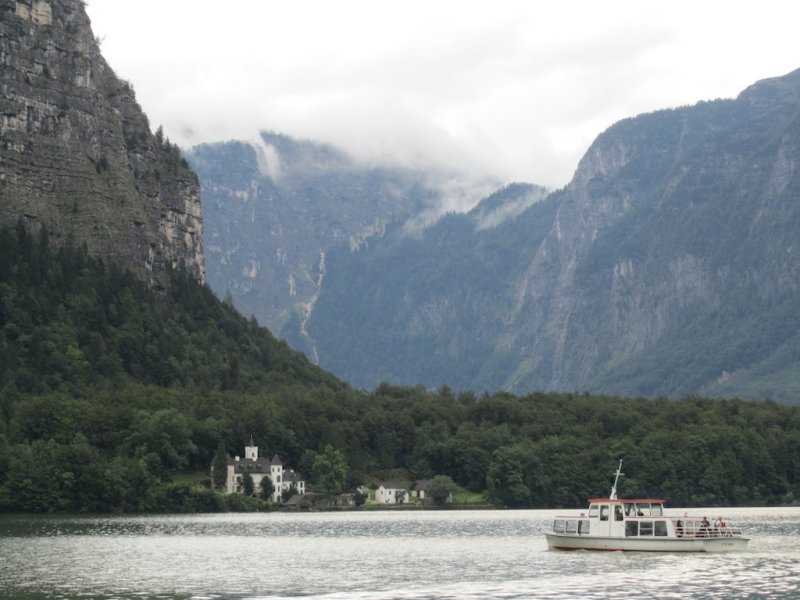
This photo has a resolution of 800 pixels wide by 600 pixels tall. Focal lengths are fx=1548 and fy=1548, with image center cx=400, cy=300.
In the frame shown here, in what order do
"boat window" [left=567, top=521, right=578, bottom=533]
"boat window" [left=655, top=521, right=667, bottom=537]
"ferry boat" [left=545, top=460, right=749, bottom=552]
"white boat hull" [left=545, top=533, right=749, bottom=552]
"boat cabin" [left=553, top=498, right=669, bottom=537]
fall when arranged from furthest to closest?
1. "boat window" [left=567, top=521, right=578, bottom=533]
2. "boat cabin" [left=553, top=498, right=669, bottom=537]
3. "boat window" [left=655, top=521, right=667, bottom=537]
4. "ferry boat" [left=545, top=460, right=749, bottom=552]
5. "white boat hull" [left=545, top=533, right=749, bottom=552]

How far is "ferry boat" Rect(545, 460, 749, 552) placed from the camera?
142000 mm

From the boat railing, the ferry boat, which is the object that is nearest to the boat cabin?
the ferry boat

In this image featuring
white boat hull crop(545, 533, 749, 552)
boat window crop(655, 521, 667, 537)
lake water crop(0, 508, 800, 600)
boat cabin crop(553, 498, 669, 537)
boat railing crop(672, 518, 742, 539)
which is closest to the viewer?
lake water crop(0, 508, 800, 600)

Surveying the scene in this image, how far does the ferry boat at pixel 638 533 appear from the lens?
142 m

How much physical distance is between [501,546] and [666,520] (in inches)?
667

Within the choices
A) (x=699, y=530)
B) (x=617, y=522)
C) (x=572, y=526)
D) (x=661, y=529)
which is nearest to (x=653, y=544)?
(x=661, y=529)

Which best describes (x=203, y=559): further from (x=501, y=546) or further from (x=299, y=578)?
(x=501, y=546)

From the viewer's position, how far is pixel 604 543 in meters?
144

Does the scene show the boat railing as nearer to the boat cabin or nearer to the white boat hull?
the white boat hull

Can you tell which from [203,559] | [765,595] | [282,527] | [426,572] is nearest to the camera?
[765,595]

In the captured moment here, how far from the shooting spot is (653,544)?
142 metres

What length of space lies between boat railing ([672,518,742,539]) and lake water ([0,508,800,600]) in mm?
3562

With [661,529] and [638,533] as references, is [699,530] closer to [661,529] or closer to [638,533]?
[661,529]

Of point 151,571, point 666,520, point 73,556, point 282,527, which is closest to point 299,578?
point 151,571
